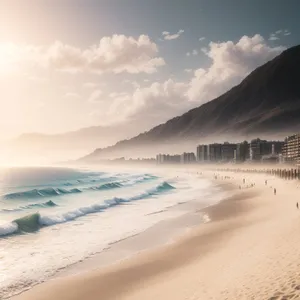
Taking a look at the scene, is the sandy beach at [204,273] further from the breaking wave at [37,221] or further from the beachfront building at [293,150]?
the beachfront building at [293,150]

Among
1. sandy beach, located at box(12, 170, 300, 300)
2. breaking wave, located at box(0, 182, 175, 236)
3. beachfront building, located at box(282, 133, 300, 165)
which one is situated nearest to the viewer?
sandy beach, located at box(12, 170, 300, 300)

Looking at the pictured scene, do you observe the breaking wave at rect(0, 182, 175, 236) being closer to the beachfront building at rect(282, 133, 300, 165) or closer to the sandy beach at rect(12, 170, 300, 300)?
the sandy beach at rect(12, 170, 300, 300)

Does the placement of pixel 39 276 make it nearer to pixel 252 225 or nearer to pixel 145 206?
pixel 252 225

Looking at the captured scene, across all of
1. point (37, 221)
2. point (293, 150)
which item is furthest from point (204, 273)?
point (293, 150)

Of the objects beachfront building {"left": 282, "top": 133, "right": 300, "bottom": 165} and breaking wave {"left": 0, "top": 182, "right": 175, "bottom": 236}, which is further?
beachfront building {"left": 282, "top": 133, "right": 300, "bottom": 165}

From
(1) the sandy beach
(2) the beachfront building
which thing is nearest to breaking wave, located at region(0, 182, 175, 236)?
(1) the sandy beach

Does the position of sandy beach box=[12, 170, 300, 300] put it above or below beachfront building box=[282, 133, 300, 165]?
below

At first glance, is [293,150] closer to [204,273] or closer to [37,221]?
[37,221]

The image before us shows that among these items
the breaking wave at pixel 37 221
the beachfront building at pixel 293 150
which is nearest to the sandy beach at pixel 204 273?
the breaking wave at pixel 37 221

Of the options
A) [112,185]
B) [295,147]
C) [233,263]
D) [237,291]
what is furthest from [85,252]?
[295,147]
